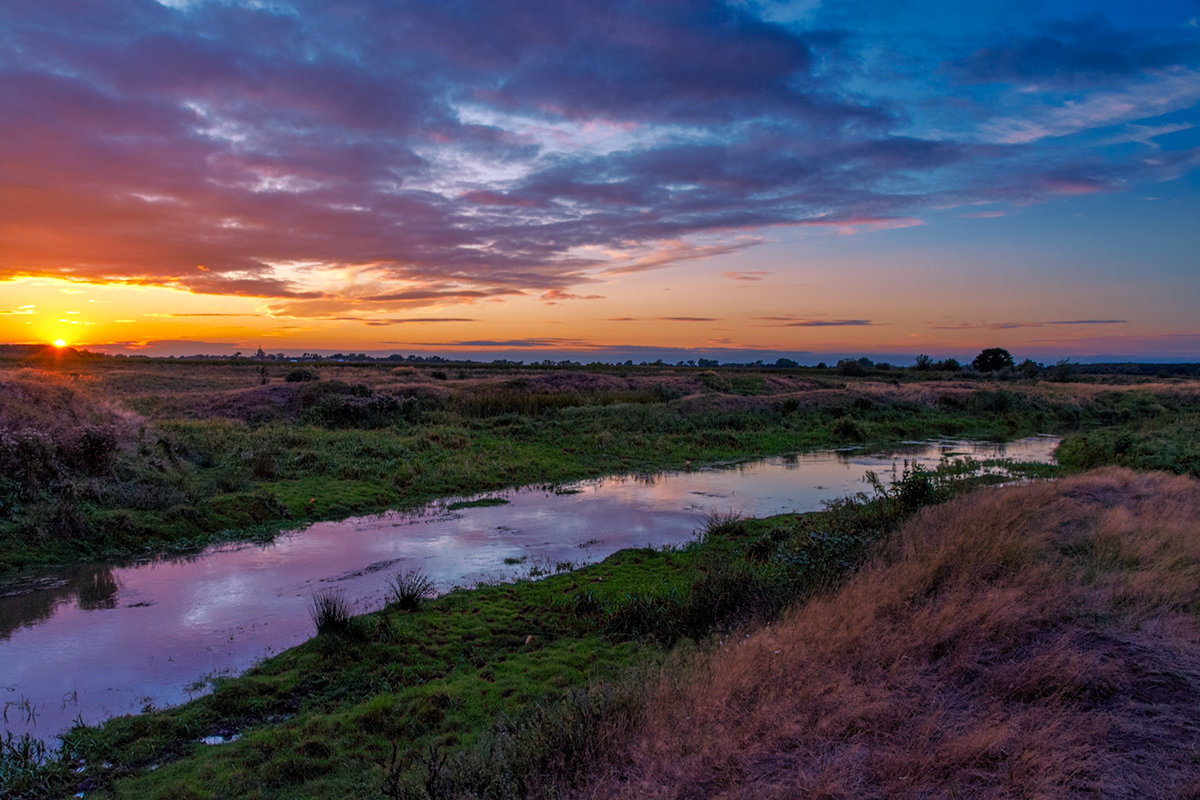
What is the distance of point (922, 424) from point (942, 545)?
31389mm

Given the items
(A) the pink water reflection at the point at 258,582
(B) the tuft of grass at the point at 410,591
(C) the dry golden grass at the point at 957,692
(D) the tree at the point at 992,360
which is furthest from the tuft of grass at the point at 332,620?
(D) the tree at the point at 992,360

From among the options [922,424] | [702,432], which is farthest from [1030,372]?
[702,432]

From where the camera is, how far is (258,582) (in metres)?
11.0

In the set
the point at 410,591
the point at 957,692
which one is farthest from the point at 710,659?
the point at 410,591

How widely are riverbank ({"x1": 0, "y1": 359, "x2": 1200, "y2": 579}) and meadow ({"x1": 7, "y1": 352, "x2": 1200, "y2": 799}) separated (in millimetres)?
151

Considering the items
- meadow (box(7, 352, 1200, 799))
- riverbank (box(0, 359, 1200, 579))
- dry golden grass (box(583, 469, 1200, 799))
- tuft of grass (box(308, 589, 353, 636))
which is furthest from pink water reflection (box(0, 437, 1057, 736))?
dry golden grass (box(583, 469, 1200, 799))

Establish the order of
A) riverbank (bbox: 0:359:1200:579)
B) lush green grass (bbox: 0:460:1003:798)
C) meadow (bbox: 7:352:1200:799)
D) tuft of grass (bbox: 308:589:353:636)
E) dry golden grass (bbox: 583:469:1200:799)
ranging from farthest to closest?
riverbank (bbox: 0:359:1200:579)
tuft of grass (bbox: 308:589:353:636)
lush green grass (bbox: 0:460:1003:798)
meadow (bbox: 7:352:1200:799)
dry golden grass (bbox: 583:469:1200:799)

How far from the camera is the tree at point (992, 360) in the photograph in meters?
81.8

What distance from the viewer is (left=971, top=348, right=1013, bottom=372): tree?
3221 inches

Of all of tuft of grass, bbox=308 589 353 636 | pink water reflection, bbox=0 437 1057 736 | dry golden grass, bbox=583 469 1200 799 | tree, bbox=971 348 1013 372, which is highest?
tree, bbox=971 348 1013 372

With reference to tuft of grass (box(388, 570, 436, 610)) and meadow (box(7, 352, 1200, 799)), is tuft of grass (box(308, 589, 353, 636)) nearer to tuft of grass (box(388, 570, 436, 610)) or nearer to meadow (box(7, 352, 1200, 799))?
meadow (box(7, 352, 1200, 799))

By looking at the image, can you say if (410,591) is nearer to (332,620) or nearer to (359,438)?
(332,620)

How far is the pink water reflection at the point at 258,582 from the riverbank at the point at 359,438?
1556 mm

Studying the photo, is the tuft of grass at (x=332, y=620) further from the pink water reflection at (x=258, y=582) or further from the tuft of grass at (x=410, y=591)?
the tuft of grass at (x=410, y=591)
